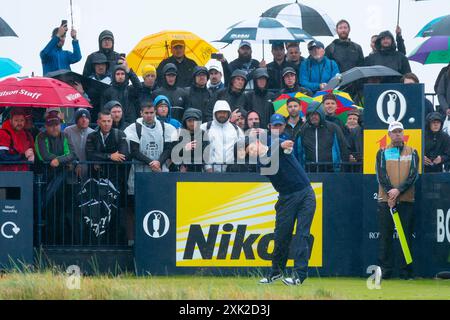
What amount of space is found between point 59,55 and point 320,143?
18.7ft

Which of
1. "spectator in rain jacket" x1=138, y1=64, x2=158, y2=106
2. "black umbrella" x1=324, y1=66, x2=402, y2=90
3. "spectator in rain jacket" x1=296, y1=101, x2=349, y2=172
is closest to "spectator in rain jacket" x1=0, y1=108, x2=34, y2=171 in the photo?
"spectator in rain jacket" x1=138, y1=64, x2=158, y2=106

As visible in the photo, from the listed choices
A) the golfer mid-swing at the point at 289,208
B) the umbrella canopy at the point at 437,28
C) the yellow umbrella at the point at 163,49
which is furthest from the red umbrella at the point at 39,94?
the umbrella canopy at the point at 437,28

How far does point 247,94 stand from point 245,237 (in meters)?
3.15

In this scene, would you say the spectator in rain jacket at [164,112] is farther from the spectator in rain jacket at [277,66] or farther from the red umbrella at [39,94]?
the spectator in rain jacket at [277,66]

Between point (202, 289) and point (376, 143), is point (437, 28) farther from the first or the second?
point (202, 289)

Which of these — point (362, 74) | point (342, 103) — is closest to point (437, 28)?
point (362, 74)

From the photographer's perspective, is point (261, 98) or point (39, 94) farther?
point (261, 98)

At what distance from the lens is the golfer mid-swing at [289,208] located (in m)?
18.7

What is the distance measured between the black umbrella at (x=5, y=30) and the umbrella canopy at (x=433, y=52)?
23.0 feet

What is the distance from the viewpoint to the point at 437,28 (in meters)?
23.5

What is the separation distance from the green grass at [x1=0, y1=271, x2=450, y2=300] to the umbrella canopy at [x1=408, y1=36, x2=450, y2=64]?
5.84m

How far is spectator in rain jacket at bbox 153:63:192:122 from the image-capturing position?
74.7ft
